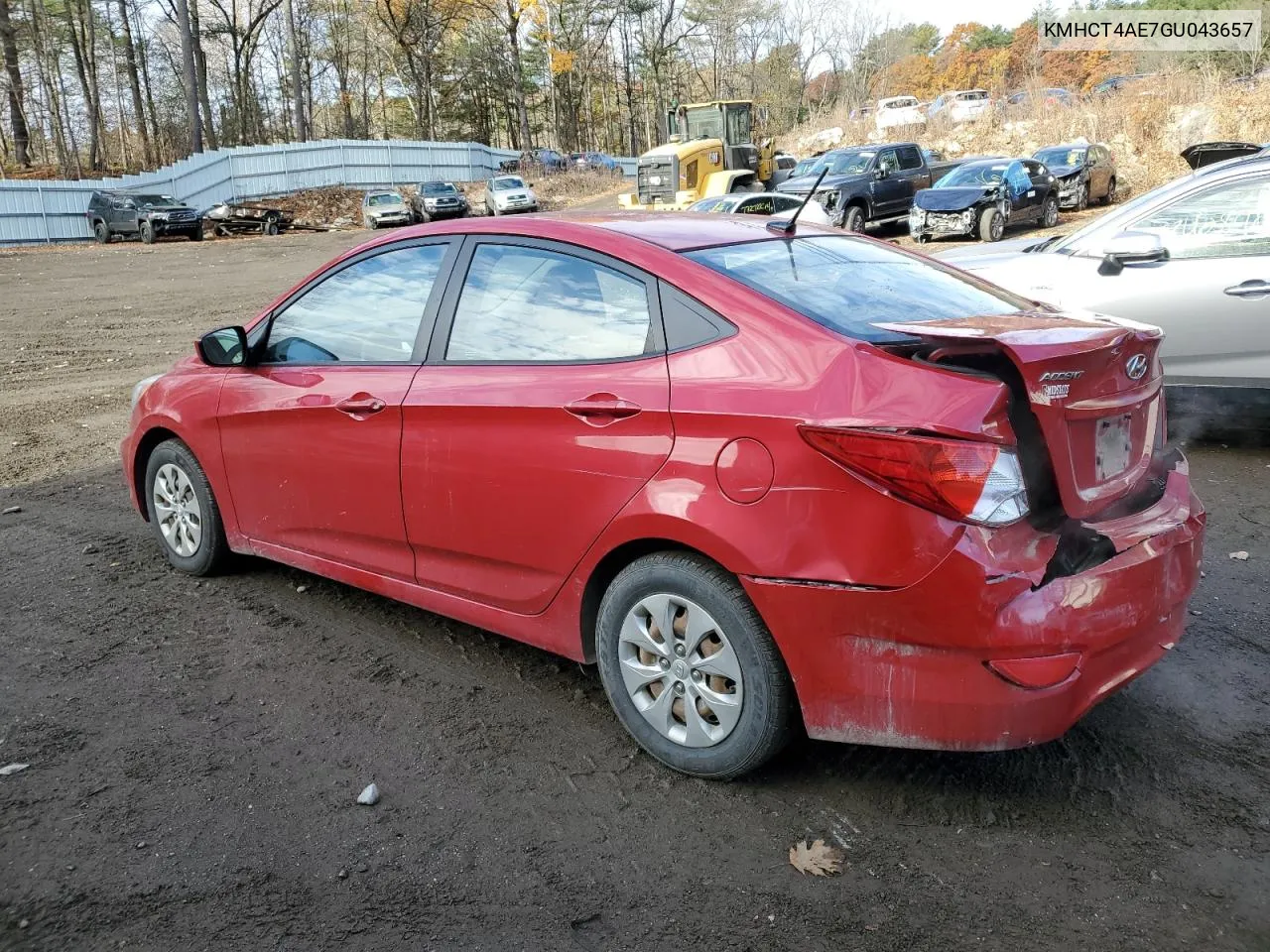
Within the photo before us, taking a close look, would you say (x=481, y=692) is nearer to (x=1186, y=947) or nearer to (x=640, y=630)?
(x=640, y=630)

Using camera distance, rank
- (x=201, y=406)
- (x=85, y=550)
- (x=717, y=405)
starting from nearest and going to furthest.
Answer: (x=717, y=405) < (x=201, y=406) < (x=85, y=550)

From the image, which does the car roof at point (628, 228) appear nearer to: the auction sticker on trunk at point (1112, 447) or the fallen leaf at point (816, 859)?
the auction sticker on trunk at point (1112, 447)

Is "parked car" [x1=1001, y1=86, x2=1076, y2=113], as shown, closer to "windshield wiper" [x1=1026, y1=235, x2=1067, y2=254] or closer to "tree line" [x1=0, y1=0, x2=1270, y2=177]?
"tree line" [x1=0, y1=0, x2=1270, y2=177]

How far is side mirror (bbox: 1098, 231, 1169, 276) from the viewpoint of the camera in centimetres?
625

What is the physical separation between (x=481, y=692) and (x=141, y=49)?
6563 cm

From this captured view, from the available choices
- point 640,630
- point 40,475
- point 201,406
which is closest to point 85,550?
point 201,406

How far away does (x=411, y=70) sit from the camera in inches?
2311

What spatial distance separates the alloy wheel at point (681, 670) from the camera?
297cm

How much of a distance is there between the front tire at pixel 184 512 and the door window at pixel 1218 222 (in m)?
5.67

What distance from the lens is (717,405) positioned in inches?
114

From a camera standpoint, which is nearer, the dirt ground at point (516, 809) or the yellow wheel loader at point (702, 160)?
the dirt ground at point (516, 809)

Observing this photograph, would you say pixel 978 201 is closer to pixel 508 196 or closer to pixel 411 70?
pixel 508 196

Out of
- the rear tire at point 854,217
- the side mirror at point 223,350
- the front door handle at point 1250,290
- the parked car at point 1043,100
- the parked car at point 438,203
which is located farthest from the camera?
the parked car at point 438,203

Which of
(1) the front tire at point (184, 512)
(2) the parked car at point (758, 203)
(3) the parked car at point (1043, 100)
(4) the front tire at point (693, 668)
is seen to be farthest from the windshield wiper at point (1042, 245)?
(3) the parked car at point (1043, 100)
